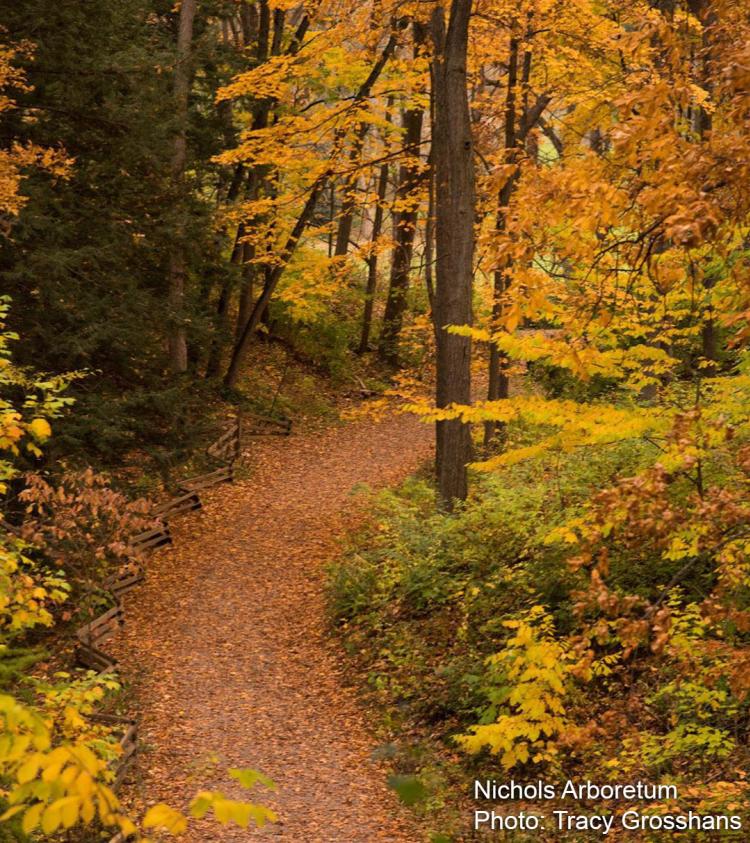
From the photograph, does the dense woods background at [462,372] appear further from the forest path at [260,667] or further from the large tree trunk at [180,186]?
the forest path at [260,667]

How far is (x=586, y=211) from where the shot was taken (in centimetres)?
533

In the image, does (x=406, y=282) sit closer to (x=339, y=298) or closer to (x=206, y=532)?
(x=339, y=298)

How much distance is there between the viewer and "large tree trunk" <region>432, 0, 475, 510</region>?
1198cm

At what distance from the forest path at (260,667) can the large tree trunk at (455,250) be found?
3158mm

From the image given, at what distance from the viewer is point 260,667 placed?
11906 mm

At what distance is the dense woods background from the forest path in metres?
0.66

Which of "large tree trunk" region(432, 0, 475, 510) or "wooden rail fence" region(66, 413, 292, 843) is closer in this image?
"wooden rail fence" region(66, 413, 292, 843)

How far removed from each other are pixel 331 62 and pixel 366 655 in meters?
16.3

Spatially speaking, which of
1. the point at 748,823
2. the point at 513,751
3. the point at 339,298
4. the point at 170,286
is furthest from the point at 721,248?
the point at 339,298

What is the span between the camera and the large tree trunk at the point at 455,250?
472 inches

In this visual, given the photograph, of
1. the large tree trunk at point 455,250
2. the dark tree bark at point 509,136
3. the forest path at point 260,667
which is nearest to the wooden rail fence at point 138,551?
the forest path at point 260,667

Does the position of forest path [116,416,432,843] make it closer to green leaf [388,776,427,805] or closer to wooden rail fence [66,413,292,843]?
wooden rail fence [66,413,292,843]

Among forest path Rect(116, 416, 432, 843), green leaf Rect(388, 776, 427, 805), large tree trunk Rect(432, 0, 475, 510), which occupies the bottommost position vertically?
forest path Rect(116, 416, 432, 843)

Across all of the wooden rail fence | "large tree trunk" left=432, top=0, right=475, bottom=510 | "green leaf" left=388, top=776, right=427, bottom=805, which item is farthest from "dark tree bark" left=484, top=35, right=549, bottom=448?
"green leaf" left=388, top=776, right=427, bottom=805
